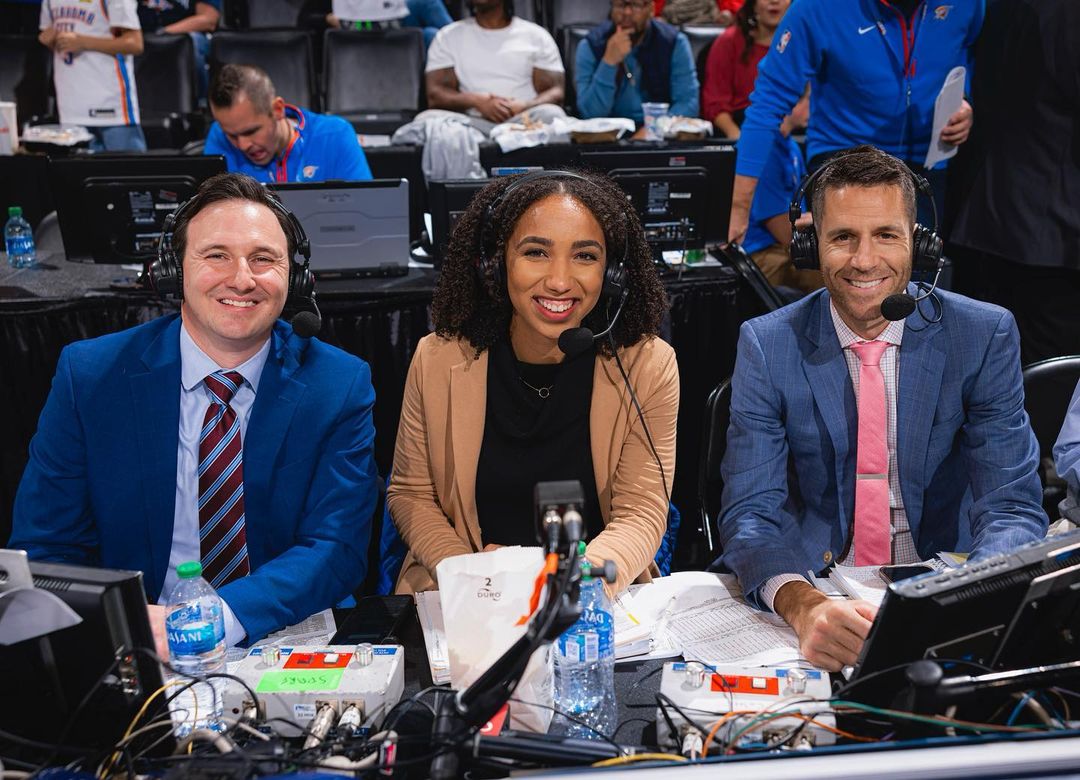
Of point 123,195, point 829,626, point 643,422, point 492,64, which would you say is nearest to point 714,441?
point 643,422

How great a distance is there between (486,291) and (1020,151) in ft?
7.78

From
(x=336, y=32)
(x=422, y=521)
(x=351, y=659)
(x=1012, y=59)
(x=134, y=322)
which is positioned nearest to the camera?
(x=351, y=659)

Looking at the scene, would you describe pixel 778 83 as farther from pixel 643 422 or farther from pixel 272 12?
pixel 272 12

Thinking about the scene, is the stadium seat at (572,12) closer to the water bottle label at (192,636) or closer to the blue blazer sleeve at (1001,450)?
the blue blazer sleeve at (1001,450)

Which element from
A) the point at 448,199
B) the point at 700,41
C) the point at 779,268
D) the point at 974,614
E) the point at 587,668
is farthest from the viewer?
the point at 700,41

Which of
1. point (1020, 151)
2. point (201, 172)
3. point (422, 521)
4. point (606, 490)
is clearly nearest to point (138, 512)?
point (422, 521)

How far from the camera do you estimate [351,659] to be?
1440 mm

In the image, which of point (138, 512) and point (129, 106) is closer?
point (138, 512)

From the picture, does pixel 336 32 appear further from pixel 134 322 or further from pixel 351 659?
pixel 351 659

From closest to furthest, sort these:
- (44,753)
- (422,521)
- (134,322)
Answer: (44,753)
(422,521)
(134,322)

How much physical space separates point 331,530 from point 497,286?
62cm

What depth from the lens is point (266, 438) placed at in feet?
6.35

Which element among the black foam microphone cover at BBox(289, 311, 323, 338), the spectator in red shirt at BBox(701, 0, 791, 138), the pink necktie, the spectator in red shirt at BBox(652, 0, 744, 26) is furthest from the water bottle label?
the spectator in red shirt at BBox(652, 0, 744, 26)

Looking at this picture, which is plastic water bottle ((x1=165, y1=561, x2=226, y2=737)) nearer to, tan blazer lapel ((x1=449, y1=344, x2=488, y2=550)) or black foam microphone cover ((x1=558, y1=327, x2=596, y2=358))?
tan blazer lapel ((x1=449, y1=344, x2=488, y2=550))
